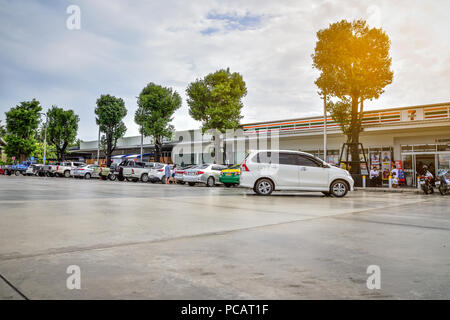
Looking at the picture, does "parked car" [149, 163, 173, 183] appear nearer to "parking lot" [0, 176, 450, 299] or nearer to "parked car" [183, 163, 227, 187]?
"parked car" [183, 163, 227, 187]

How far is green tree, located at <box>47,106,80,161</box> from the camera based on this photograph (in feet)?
164

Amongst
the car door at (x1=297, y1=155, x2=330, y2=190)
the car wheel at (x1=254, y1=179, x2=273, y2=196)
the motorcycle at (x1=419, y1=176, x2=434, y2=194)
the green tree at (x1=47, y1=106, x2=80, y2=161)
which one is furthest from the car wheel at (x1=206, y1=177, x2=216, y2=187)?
the green tree at (x1=47, y1=106, x2=80, y2=161)

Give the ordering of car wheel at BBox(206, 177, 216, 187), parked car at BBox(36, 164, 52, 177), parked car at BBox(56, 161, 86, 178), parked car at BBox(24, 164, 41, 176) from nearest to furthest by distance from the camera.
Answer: car wheel at BBox(206, 177, 216, 187) < parked car at BBox(56, 161, 86, 178) < parked car at BBox(36, 164, 52, 177) < parked car at BBox(24, 164, 41, 176)

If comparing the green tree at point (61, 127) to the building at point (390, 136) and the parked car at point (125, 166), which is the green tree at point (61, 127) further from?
the building at point (390, 136)

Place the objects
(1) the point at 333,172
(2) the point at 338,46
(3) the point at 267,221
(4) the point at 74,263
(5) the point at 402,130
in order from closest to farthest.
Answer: (4) the point at 74,263
(3) the point at 267,221
(1) the point at 333,172
(2) the point at 338,46
(5) the point at 402,130

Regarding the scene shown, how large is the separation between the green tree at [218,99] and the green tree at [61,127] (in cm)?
2521

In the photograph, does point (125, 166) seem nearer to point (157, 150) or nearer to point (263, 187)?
point (157, 150)

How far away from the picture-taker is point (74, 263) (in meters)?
3.88

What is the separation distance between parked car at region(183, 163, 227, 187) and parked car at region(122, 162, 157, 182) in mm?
5894

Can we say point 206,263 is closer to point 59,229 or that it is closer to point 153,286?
point 153,286

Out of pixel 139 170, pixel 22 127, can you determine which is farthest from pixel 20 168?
pixel 139 170

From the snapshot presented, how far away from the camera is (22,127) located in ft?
Result: 159
